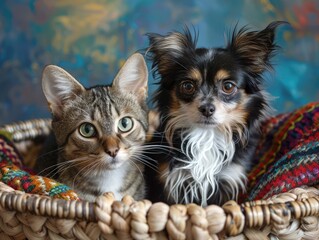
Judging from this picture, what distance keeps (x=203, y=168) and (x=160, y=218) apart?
0.62 metres

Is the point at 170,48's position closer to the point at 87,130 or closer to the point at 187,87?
the point at 187,87

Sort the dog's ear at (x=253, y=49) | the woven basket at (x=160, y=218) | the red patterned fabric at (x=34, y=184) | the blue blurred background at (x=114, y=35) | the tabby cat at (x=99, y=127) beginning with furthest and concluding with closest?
the blue blurred background at (x=114, y=35) < the dog's ear at (x=253, y=49) < the tabby cat at (x=99, y=127) < the red patterned fabric at (x=34, y=184) < the woven basket at (x=160, y=218)

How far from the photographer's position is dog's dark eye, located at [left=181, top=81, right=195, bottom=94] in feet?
5.09

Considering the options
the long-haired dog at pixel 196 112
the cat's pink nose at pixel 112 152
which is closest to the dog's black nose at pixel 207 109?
the long-haired dog at pixel 196 112

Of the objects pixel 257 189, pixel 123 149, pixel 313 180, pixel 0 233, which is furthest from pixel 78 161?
pixel 313 180

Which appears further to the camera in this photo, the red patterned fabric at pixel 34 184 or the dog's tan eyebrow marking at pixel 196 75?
the dog's tan eyebrow marking at pixel 196 75

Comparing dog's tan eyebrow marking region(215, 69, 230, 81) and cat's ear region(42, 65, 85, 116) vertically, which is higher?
dog's tan eyebrow marking region(215, 69, 230, 81)

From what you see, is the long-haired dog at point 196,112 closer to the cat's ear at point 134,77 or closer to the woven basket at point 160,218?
the cat's ear at point 134,77

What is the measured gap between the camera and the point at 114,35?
2637 millimetres

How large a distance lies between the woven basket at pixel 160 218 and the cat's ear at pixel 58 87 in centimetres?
46

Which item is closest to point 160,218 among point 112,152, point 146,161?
point 112,152

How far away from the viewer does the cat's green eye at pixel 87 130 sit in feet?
4.83

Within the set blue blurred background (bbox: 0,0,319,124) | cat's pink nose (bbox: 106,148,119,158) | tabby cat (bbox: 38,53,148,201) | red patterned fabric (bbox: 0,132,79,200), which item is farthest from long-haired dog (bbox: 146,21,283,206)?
blue blurred background (bbox: 0,0,319,124)

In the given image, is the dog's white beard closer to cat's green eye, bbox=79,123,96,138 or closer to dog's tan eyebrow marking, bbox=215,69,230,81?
dog's tan eyebrow marking, bbox=215,69,230,81
